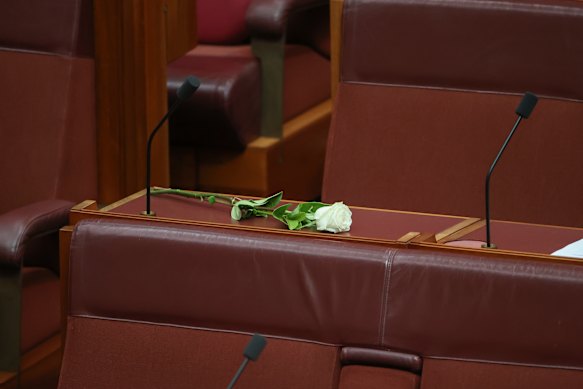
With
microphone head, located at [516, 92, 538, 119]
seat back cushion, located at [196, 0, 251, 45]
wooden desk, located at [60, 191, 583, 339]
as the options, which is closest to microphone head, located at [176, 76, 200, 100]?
wooden desk, located at [60, 191, 583, 339]

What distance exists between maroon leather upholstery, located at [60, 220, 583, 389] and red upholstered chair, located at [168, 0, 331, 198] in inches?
30.2

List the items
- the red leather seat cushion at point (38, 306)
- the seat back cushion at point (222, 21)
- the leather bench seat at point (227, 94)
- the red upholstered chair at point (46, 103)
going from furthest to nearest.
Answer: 1. the seat back cushion at point (222, 21)
2. the leather bench seat at point (227, 94)
3. the red upholstered chair at point (46, 103)
4. the red leather seat cushion at point (38, 306)

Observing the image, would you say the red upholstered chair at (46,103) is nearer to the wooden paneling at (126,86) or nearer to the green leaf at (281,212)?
the wooden paneling at (126,86)

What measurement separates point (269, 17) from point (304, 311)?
891 mm

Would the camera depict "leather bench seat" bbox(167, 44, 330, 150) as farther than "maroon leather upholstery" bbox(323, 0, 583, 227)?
Yes

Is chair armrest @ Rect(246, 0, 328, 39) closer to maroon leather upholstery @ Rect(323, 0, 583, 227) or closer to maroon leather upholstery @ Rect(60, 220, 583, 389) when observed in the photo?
maroon leather upholstery @ Rect(323, 0, 583, 227)

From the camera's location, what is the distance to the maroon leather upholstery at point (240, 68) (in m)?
1.71

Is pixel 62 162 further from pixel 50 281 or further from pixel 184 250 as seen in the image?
pixel 184 250

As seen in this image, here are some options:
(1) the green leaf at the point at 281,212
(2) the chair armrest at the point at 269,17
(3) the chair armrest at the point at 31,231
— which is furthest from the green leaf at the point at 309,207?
(2) the chair armrest at the point at 269,17

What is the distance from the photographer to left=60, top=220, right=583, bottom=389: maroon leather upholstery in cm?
88

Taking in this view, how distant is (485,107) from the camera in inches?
55.4

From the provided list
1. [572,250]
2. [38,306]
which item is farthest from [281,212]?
[38,306]

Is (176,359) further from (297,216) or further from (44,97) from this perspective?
(44,97)

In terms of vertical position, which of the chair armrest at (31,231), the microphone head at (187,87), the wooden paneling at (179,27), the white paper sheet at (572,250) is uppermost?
the wooden paneling at (179,27)
